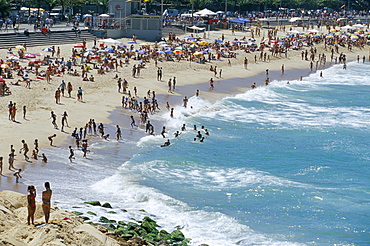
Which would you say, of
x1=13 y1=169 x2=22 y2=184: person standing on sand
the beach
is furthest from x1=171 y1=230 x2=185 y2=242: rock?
x1=13 y1=169 x2=22 y2=184: person standing on sand

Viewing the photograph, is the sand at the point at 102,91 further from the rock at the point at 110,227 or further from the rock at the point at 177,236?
the rock at the point at 177,236

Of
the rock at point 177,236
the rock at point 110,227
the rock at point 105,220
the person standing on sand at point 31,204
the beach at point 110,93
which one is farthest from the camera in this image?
the beach at point 110,93

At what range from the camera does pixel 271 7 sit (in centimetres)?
9050

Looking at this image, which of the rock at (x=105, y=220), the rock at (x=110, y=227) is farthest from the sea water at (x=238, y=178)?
the rock at (x=110, y=227)

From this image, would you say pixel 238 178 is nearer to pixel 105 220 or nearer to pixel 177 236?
pixel 177 236

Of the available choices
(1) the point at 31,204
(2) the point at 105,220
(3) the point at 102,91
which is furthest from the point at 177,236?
(3) the point at 102,91

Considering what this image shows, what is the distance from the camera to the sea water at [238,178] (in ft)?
59.0

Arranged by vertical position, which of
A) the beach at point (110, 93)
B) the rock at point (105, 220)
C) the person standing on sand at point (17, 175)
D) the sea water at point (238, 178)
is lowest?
the sea water at point (238, 178)

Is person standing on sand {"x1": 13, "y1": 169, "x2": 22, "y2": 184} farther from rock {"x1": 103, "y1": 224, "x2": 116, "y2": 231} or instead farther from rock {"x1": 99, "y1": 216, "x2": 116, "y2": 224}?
rock {"x1": 103, "y1": 224, "x2": 116, "y2": 231}

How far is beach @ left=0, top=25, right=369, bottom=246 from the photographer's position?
2516cm

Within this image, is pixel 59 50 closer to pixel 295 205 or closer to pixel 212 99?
pixel 212 99

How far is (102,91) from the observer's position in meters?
35.3

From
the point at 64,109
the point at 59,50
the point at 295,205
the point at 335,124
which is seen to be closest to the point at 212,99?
the point at 335,124

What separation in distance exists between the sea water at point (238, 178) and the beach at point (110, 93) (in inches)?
45.2
